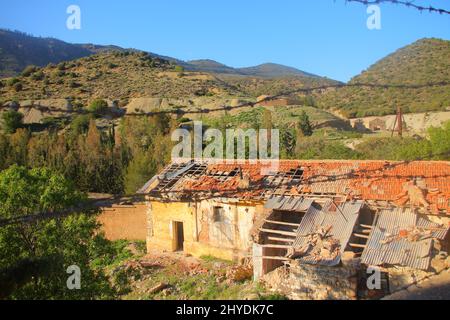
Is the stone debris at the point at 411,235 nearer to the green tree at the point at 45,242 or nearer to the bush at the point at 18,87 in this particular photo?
the green tree at the point at 45,242

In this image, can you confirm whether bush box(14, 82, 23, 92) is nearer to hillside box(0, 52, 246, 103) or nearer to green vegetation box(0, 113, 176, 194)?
hillside box(0, 52, 246, 103)

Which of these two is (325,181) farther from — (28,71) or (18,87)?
(28,71)

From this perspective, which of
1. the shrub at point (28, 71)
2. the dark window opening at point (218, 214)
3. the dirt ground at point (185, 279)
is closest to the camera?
the dirt ground at point (185, 279)

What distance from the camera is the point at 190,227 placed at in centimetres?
1970

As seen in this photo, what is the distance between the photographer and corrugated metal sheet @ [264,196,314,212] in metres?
16.3

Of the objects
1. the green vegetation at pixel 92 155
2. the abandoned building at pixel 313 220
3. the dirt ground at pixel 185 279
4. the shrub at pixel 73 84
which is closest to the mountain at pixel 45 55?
the shrub at pixel 73 84

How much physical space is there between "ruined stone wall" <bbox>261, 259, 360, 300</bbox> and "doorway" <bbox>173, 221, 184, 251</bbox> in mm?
8005

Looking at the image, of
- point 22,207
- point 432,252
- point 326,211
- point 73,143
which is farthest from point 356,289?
point 73,143

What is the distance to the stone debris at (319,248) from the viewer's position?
13141mm

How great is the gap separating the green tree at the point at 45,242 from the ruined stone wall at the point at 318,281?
17.8 ft

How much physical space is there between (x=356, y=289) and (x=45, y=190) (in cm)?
1027

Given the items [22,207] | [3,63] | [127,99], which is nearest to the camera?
[22,207]

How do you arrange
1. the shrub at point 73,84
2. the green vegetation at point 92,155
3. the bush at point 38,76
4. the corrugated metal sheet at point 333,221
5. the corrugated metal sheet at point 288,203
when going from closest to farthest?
the corrugated metal sheet at point 333,221 < the corrugated metal sheet at point 288,203 < the green vegetation at point 92,155 < the shrub at point 73,84 < the bush at point 38,76

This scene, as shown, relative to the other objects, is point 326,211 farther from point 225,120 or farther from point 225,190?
point 225,120
